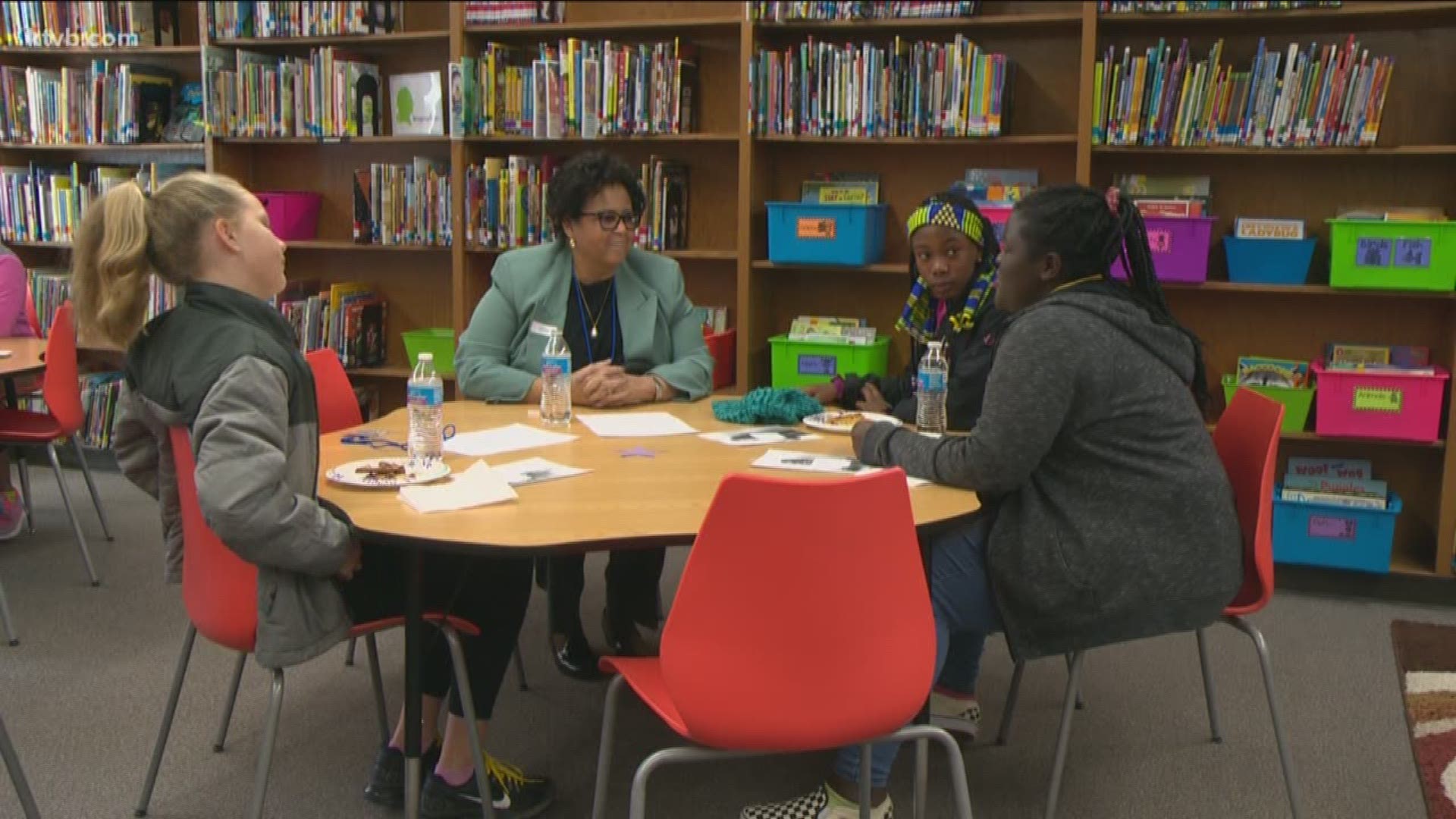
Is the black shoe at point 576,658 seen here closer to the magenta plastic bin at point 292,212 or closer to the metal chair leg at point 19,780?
the metal chair leg at point 19,780

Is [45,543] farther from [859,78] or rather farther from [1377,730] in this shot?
[1377,730]

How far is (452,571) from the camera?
221cm

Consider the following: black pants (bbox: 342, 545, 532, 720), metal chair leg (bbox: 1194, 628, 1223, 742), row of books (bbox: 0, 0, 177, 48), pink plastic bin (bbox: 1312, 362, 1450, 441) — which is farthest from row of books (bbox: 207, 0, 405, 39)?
metal chair leg (bbox: 1194, 628, 1223, 742)

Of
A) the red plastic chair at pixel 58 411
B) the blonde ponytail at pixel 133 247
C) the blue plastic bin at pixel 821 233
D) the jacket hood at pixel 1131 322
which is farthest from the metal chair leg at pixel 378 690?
the blue plastic bin at pixel 821 233

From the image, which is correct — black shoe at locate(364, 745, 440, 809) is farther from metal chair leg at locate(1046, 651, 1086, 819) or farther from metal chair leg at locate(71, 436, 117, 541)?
metal chair leg at locate(71, 436, 117, 541)

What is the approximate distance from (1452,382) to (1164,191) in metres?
1.04

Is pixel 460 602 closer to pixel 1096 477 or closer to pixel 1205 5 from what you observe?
pixel 1096 477

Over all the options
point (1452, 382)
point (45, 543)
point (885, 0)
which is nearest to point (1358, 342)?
point (1452, 382)

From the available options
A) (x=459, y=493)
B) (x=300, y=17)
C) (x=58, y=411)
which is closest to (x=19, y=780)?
(x=459, y=493)

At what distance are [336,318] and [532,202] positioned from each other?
982 millimetres

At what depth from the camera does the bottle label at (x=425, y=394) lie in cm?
226

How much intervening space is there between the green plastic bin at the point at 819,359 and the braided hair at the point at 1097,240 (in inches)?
74.4

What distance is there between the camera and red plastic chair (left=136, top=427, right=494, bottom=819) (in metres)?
1.96

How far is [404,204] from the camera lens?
187 inches
